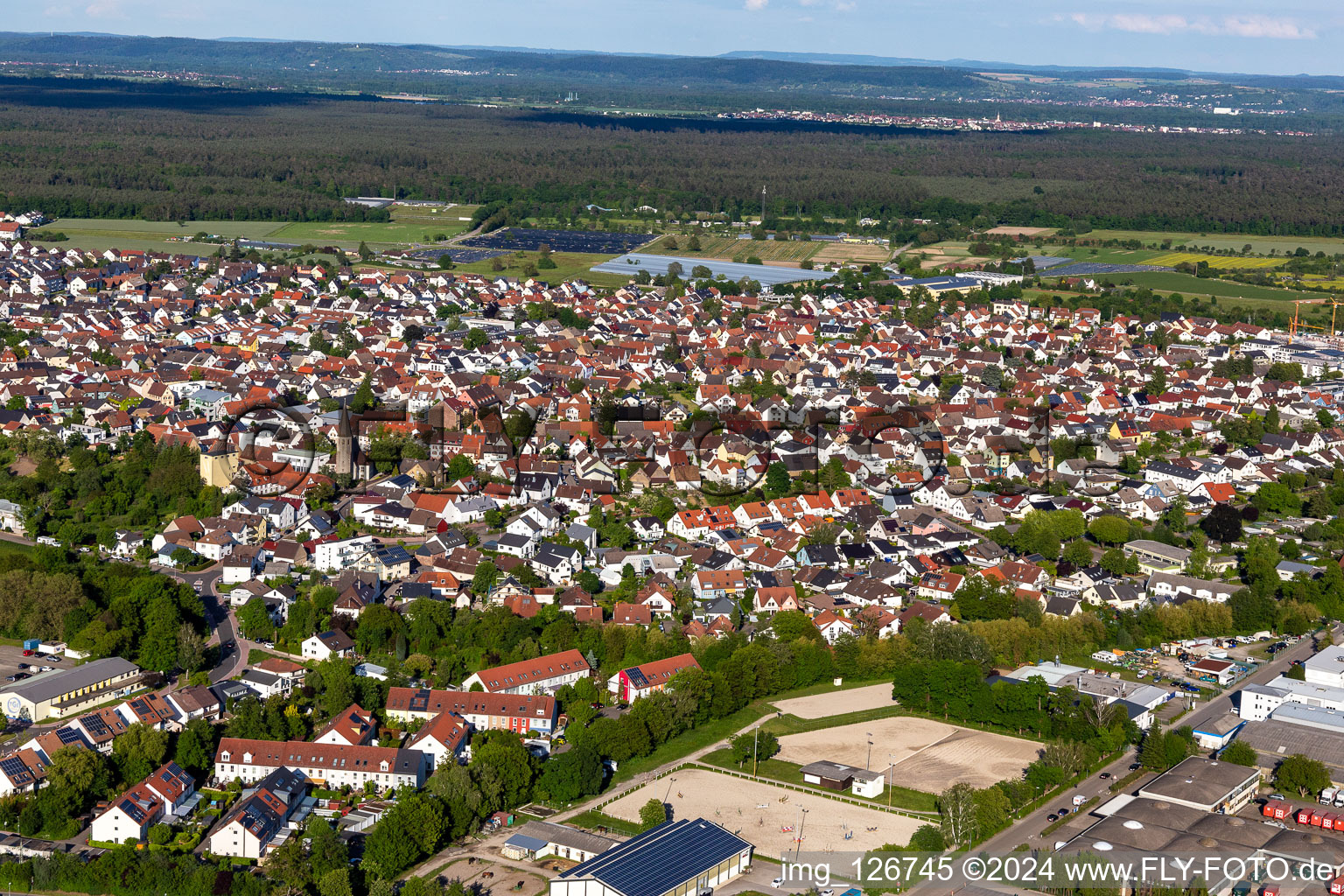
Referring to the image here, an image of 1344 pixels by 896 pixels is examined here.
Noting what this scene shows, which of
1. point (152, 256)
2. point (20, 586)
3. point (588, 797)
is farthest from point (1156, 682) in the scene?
point (152, 256)

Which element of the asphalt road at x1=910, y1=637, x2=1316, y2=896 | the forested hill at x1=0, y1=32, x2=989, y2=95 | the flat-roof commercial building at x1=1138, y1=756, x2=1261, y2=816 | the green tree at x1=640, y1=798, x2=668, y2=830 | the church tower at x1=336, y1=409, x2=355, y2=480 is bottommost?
the asphalt road at x1=910, y1=637, x2=1316, y2=896

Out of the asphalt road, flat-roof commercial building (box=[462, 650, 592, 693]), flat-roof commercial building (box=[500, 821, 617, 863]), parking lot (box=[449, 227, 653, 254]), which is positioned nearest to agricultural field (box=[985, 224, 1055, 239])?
parking lot (box=[449, 227, 653, 254])

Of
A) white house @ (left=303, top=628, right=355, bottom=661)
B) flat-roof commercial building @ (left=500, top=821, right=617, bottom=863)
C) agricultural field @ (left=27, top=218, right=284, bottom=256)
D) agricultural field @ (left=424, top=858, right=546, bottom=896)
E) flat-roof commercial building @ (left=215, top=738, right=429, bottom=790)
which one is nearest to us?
agricultural field @ (left=424, top=858, right=546, bottom=896)

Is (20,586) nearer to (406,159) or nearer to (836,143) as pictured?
(406,159)

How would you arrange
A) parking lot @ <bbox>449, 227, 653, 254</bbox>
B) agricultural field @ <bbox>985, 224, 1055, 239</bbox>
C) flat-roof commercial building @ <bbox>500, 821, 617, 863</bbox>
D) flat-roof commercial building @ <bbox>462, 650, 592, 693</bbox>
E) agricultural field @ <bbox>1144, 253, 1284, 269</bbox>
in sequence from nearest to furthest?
flat-roof commercial building @ <bbox>500, 821, 617, 863</bbox> → flat-roof commercial building @ <bbox>462, 650, 592, 693</bbox> → agricultural field @ <bbox>1144, 253, 1284, 269</bbox> → parking lot @ <bbox>449, 227, 653, 254</bbox> → agricultural field @ <bbox>985, 224, 1055, 239</bbox>

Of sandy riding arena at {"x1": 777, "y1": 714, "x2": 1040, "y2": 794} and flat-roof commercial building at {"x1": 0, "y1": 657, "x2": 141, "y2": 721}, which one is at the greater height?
flat-roof commercial building at {"x1": 0, "y1": 657, "x2": 141, "y2": 721}

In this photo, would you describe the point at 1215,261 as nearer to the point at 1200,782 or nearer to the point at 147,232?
the point at 147,232

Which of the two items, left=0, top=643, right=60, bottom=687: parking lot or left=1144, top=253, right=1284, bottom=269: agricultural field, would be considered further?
left=1144, top=253, right=1284, bottom=269: agricultural field

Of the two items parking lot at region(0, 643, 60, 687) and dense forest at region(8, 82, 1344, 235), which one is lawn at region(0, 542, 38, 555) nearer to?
parking lot at region(0, 643, 60, 687)
